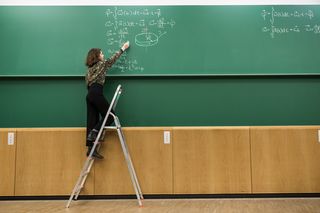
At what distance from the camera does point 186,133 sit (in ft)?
12.3

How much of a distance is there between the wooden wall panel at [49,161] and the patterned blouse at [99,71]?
1.99ft

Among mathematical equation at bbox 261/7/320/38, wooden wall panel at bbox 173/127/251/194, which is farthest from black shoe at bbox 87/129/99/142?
mathematical equation at bbox 261/7/320/38

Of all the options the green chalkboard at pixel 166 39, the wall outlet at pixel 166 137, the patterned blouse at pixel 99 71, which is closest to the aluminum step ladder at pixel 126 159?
the patterned blouse at pixel 99 71

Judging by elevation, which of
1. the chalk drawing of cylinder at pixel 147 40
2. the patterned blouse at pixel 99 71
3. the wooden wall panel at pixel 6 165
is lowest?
the wooden wall panel at pixel 6 165

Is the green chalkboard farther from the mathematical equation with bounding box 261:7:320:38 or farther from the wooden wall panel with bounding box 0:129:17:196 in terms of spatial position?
the wooden wall panel with bounding box 0:129:17:196

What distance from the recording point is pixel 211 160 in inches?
146

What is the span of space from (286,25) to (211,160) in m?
1.94

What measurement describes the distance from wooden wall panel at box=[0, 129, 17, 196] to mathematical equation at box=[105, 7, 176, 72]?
1691 mm

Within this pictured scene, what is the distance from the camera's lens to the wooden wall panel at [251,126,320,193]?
12.0 ft

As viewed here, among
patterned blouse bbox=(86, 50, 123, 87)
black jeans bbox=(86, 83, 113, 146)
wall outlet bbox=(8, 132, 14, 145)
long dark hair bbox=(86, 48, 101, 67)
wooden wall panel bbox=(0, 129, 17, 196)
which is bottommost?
wooden wall panel bbox=(0, 129, 17, 196)

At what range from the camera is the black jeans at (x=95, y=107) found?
3.63 m

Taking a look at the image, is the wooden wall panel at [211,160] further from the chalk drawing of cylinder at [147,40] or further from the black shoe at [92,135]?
the chalk drawing of cylinder at [147,40]

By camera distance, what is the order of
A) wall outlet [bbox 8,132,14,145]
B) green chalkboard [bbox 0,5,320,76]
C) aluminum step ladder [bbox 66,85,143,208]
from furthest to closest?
green chalkboard [bbox 0,5,320,76] < wall outlet [bbox 8,132,14,145] < aluminum step ladder [bbox 66,85,143,208]

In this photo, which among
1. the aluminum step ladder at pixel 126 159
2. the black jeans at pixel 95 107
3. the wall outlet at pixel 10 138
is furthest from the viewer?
the wall outlet at pixel 10 138
